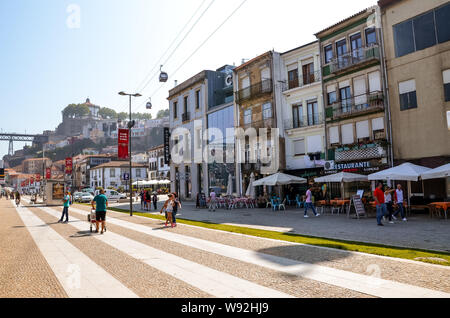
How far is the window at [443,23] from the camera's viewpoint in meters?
19.1

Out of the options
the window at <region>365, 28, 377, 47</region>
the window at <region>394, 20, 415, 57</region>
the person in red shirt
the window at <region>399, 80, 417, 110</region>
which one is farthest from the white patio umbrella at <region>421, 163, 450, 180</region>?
the window at <region>365, 28, 377, 47</region>

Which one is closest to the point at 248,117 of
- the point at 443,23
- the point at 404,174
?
the point at 443,23

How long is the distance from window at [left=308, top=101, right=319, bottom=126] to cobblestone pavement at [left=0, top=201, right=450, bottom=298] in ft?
63.1

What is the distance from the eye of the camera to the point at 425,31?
2008cm

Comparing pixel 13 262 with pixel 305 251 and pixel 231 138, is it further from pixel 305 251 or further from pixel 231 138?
pixel 231 138

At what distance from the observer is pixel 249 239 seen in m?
10.8

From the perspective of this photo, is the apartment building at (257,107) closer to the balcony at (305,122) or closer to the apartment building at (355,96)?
the balcony at (305,122)

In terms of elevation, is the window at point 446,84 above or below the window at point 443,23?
below

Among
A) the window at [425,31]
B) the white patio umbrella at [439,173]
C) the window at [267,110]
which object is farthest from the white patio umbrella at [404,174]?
the window at [267,110]

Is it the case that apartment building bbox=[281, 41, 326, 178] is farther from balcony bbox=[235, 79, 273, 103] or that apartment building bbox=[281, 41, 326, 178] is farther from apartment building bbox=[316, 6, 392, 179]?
balcony bbox=[235, 79, 273, 103]

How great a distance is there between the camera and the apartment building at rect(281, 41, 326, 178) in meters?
27.0

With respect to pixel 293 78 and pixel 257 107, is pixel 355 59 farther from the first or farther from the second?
pixel 257 107

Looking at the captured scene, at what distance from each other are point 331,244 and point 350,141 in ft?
55.6

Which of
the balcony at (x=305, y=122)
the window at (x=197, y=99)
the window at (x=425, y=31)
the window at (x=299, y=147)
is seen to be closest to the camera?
the window at (x=425, y=31)
